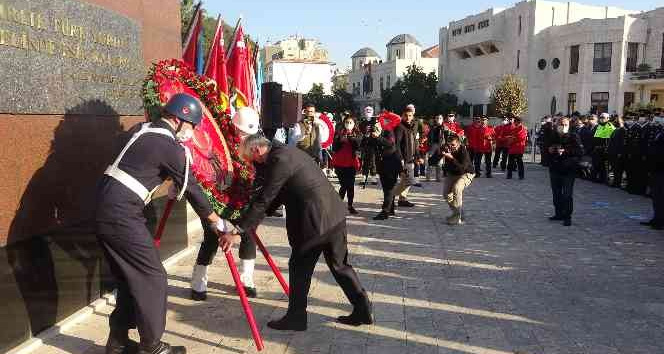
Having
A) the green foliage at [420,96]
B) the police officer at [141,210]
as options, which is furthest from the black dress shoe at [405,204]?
the green foliage at [420,96]

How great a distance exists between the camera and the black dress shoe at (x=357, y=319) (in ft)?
14.9

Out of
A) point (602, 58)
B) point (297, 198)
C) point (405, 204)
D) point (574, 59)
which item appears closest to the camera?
point (297, 198)

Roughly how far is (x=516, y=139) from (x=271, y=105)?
9.20 meters

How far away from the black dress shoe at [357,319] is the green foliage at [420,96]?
54852 millimetres

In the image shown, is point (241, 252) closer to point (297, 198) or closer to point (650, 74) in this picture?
point (297, 198)

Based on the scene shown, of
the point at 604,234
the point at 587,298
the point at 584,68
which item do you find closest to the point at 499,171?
the point at 604,234

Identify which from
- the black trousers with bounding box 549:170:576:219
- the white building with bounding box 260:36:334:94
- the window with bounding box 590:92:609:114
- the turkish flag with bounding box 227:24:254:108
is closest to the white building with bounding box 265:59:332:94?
the white building with bounding box 260:36:334:94

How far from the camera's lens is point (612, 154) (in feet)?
44.4

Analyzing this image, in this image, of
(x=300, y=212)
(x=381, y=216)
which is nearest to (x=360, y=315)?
(x=300, y=212)

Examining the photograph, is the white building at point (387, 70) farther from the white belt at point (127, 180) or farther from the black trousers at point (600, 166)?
the white belt at point (127, 180)

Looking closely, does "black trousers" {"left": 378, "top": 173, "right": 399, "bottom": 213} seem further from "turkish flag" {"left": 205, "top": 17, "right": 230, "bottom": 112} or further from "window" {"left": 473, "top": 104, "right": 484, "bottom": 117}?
"window" {"left": 473, "top": 104, "right": 484, "bottom": 117}

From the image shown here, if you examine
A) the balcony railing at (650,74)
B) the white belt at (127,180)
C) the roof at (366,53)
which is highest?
the roof at (366,53)

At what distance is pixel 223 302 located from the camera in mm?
5203

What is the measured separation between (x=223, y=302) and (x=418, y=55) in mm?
99134
